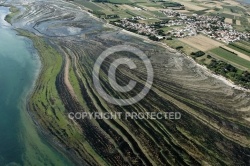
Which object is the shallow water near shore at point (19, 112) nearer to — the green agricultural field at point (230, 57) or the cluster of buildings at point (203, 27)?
the green agricultural field at point (230, 57)

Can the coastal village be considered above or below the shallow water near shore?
above

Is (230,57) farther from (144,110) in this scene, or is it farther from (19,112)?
(19,112)

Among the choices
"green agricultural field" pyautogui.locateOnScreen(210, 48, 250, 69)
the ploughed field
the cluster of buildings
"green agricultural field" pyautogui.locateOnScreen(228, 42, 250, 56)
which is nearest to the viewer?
the ploughed field

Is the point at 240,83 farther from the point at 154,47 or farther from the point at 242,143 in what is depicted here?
the point at 154,47

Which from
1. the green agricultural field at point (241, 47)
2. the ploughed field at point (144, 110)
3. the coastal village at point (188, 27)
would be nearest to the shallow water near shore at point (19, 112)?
the ploughed field at point (144, 110)

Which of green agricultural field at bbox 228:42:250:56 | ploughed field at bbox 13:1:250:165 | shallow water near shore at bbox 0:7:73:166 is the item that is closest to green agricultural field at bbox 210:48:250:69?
green agricultural field at bbox 228:42:250:56

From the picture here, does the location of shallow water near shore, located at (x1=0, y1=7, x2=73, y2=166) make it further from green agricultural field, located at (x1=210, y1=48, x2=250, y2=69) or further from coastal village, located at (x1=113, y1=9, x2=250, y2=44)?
green agricultural field, located at (x1=210, y1=48, x2=250, y2=69)

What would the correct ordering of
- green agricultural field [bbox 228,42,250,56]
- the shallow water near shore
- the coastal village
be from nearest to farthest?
the shallow water near shore → green agricultural field [bbox 228,42,250,56] → the coastal village
